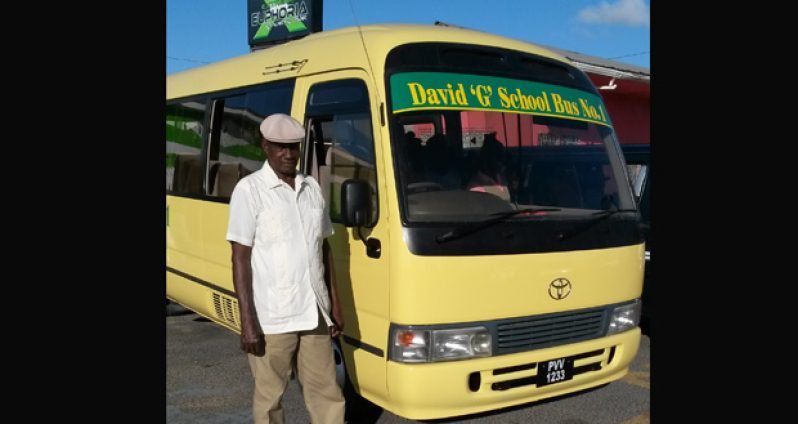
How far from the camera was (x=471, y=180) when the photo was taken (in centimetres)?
396

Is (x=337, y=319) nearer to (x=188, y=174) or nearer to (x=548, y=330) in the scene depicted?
(x=548, y=330)

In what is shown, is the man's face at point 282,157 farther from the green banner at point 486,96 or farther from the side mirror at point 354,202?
the green banner at point 486,96

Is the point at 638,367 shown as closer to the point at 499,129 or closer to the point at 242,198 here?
the point at 499,129

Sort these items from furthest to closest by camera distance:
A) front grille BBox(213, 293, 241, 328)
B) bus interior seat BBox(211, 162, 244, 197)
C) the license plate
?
bus interior seat BBox(211, 162, 244, 197) → front grille BBox(213, 293, 241, 328) → the license plate

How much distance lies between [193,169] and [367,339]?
314 centimetres

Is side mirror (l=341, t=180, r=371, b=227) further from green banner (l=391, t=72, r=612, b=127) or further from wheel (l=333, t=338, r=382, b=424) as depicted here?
wheel (l=333, t=338, r=382, b=424)

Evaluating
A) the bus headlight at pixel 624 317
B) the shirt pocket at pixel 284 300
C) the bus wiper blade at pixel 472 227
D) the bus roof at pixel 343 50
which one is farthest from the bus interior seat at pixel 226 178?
the bus headlight at pixel 624 317

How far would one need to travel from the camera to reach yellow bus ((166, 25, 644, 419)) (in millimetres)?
3633

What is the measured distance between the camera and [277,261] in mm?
3383

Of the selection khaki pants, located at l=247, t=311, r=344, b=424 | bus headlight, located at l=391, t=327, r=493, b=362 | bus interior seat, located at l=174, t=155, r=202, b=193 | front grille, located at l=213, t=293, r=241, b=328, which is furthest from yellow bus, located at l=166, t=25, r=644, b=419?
bus interior seat, located at l=174, t=155, r=202, b=193

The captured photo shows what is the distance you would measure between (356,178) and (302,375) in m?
1.18

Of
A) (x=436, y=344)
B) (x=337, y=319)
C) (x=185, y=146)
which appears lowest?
(x=436, y=344)

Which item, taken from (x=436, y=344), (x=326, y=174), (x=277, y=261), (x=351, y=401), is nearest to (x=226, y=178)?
(x=326, y=174)

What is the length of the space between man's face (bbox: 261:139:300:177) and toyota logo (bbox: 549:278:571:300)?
1.61m
